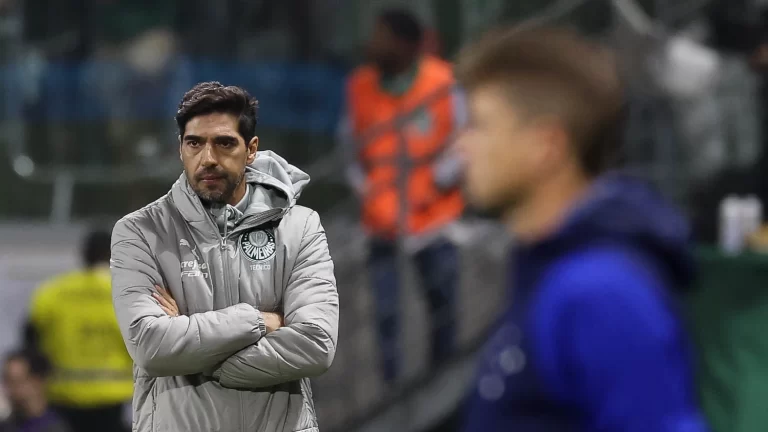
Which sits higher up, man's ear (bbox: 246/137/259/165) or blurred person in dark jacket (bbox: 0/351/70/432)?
man's ear (bbox: 246/137/259/165)

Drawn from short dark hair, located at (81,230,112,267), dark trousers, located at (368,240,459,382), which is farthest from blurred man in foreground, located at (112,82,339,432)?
dark trousers, located at (368,240,459,382)

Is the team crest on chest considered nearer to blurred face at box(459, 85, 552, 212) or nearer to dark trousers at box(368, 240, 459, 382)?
blurred face at box(459, 85, 552, 212)

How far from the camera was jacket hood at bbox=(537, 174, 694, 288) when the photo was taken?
6.19ft

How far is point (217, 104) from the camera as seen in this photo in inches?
83.1

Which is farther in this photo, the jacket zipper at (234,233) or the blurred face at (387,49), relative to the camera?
the blurred face at (387,49)

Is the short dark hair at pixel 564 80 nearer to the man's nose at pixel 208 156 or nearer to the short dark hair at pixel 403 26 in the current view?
the man's nose at pixel 208 156

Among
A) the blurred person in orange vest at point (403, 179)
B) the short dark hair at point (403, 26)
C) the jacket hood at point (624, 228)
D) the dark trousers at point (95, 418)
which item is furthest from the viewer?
the blurred person in orange vest at point (403, 179)

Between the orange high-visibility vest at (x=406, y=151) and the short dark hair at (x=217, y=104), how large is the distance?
4504mm

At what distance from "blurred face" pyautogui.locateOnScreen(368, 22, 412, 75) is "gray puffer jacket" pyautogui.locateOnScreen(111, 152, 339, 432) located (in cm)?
399

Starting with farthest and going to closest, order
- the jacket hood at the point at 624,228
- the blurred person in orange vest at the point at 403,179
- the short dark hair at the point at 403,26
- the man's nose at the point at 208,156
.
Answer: the blurred person in orange vest at the point at 403,179 < the short dark hair at the point at 403,26 < the man's nose at the point at 208,156 < the jacket hood at the point at 624,228

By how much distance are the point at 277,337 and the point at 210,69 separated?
5.92m

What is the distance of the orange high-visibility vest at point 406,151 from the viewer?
6.69 m

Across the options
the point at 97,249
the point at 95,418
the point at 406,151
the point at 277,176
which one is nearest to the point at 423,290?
the point at 406,151

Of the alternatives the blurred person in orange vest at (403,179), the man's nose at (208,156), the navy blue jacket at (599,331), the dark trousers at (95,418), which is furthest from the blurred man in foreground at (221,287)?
the blurred person in orange vest at (403,179)
